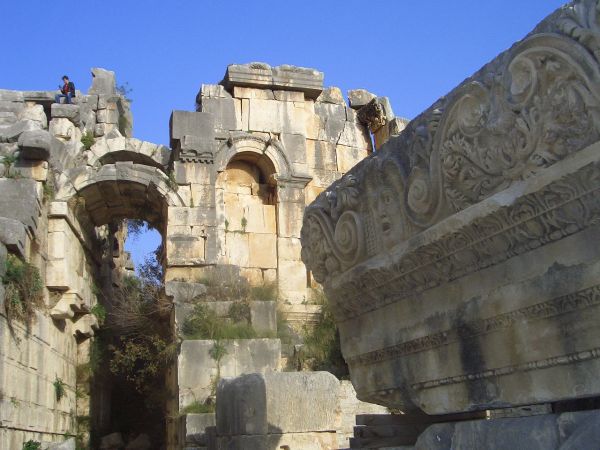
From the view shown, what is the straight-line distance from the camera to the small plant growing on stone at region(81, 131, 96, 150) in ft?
39.9

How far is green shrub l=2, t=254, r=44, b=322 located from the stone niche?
596 cm

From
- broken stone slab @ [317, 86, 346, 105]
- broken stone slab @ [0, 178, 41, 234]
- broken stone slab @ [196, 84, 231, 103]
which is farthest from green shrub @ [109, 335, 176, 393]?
broken stone slab @ [317, 86, 346, 105]

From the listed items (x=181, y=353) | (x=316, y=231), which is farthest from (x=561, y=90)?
(x=181, y=353)

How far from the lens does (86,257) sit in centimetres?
1292

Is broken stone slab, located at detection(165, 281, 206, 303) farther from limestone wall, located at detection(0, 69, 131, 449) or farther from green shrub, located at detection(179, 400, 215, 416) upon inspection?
green shrub, located at detection(179, 400, 215, 416)

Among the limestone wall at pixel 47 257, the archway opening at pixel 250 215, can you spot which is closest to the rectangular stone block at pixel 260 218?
the archway opening at pixel 250 215

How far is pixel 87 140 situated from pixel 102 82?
288 cm

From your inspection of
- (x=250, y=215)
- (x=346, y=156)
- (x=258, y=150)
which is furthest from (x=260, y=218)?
(x=346, y=156)

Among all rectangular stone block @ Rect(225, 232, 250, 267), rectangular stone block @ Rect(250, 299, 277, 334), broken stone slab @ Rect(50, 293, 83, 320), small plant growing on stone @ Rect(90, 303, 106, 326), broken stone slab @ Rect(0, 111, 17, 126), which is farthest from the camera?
small plant growing on stone @ Rect(90, 303, 106, 326)

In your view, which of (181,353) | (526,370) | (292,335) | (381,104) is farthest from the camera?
(381,104)

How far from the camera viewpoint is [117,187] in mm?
12156

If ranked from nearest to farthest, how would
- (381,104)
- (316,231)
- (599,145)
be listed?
(599,145) → (316,231) → (381,104)

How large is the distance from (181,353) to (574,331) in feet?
24.8

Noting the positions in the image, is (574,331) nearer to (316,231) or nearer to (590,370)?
(590,370)
